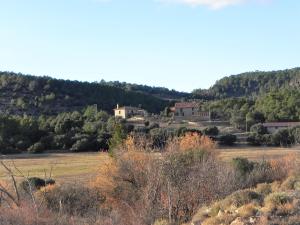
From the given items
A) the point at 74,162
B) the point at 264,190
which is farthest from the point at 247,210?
the point at 74,162

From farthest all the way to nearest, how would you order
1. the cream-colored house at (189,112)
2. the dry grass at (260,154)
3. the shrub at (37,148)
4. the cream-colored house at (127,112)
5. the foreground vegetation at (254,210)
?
the cream-colored house at (127,112) < the cream-colored house at (189,112) < the shrub at (37,148) < the dry grass at (260,154) < the foreground vegetation at (254,210)

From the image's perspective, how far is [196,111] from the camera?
132250mm

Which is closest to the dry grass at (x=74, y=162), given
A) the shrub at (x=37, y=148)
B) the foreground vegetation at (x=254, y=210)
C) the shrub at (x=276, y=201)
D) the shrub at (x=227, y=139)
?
the shrub at (x=37, y=148)

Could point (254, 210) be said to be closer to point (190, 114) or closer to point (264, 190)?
point (264, 190)

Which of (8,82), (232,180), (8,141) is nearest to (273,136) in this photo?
(8,141)

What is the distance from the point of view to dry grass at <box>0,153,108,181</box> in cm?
5612

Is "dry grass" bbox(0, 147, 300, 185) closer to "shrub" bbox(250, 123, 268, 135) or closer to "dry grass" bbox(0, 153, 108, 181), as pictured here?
"dry grass" bbox(0, 153, 108, 181)

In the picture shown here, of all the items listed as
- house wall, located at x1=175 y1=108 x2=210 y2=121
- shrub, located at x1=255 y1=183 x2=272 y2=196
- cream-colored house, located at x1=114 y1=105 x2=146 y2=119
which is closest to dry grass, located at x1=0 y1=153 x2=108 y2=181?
shrub, located at x1=255 y1=183 x2=272 y2=196

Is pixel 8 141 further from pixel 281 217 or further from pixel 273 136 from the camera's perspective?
pixel 281 217

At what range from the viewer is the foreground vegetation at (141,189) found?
111 ft

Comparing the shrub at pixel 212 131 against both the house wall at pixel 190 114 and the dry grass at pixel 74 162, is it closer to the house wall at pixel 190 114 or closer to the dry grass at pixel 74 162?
the dry grass at pixel 74 162

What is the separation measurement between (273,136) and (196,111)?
46171 millimetres

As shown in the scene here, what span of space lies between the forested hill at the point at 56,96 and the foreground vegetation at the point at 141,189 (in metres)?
82.2

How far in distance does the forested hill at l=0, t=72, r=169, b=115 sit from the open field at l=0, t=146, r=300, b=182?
45.1 metres
